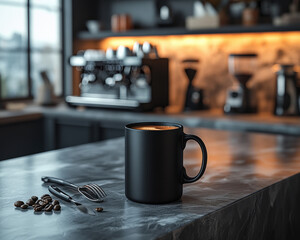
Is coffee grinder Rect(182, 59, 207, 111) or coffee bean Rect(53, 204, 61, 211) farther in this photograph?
coffee grinder Rect(182, 59, 207, 111)

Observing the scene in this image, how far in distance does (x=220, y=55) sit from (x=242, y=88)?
0.50m

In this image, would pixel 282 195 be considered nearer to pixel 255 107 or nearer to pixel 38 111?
pixel 255 107

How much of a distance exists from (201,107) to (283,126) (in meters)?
0.80

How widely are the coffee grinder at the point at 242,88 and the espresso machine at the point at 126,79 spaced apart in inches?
18.9

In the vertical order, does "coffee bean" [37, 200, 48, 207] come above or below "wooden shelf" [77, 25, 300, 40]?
below

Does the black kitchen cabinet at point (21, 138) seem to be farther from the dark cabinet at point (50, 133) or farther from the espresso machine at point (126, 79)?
the espresso machine at point (126, 79)

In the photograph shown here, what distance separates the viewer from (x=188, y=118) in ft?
9.52

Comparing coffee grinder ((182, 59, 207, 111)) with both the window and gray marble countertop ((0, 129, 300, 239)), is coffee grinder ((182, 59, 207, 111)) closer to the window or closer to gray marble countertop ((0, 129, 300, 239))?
the window

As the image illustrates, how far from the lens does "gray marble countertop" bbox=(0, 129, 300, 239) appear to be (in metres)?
0.77

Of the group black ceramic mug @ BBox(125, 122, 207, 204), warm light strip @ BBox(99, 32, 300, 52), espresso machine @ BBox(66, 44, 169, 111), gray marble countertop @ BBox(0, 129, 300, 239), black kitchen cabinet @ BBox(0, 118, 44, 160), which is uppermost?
warm light strip @ BBox(99, 32, 300, 52)

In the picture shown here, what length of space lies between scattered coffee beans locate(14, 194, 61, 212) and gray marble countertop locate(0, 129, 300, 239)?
16mm

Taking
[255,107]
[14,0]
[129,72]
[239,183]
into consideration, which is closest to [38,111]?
[129,72]

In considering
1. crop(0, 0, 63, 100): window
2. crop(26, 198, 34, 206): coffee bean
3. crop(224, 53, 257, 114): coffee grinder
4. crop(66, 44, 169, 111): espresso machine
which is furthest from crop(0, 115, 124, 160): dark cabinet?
crop(26, 198, 34, 206): coffee bean

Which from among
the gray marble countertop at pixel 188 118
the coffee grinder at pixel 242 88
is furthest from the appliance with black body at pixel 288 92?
the coffee grinder at pixel 242 88
